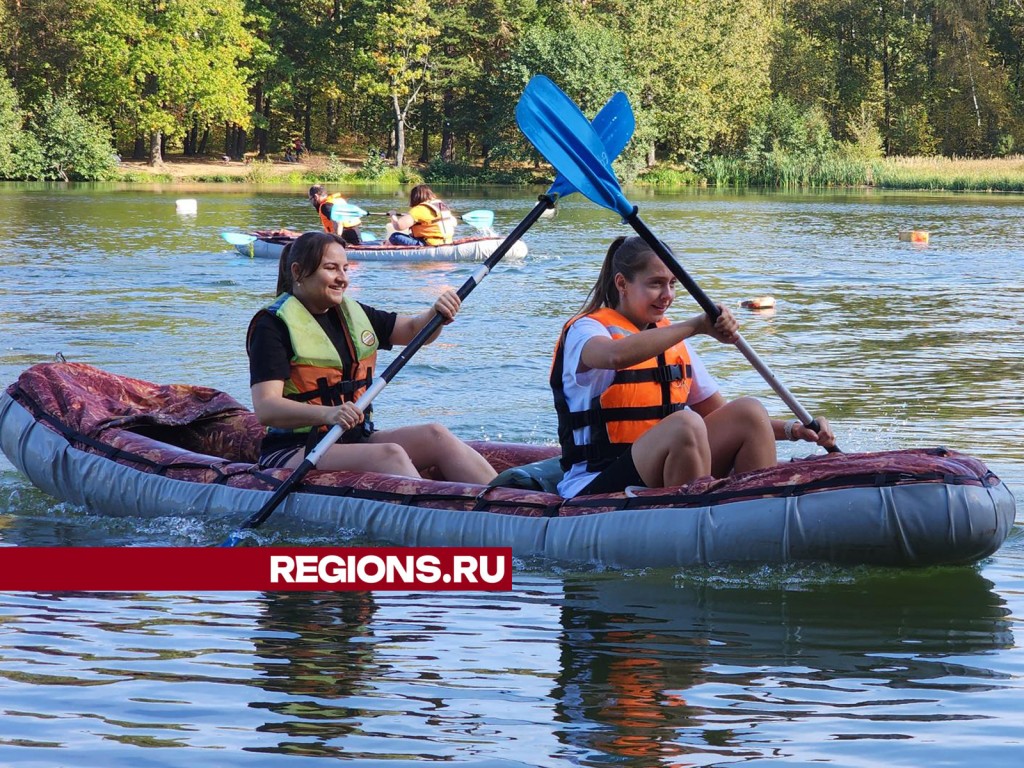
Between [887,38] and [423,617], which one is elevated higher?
[887,38]

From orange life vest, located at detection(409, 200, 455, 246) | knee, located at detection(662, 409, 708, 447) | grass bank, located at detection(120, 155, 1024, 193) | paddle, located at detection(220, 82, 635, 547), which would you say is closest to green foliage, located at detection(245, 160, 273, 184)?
grass bank, located at detection(120, 155, 1024, 193)

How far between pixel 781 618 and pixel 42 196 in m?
27.1

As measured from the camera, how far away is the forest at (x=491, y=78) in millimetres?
37750

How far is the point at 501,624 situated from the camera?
12.7 feet

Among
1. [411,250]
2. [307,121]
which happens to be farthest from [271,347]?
[307,121]

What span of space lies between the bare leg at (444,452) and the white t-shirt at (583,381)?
1.65ft

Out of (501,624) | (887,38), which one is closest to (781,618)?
(501,624)

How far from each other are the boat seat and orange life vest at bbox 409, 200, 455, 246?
10.6m

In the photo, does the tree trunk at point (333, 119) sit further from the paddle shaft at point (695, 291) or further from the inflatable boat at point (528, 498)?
the paddle shaft at point (695, 291)

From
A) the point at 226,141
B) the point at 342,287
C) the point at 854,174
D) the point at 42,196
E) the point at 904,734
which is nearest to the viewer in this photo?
the point at 904,734

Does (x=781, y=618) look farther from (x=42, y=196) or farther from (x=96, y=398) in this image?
(x=42, y=196)

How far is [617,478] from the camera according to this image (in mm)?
4305

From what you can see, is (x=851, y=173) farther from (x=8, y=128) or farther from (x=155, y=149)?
(x=8, y=128)

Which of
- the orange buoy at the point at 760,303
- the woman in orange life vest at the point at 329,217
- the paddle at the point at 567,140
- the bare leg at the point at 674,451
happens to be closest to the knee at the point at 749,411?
the bare leg at the point at 674,451
